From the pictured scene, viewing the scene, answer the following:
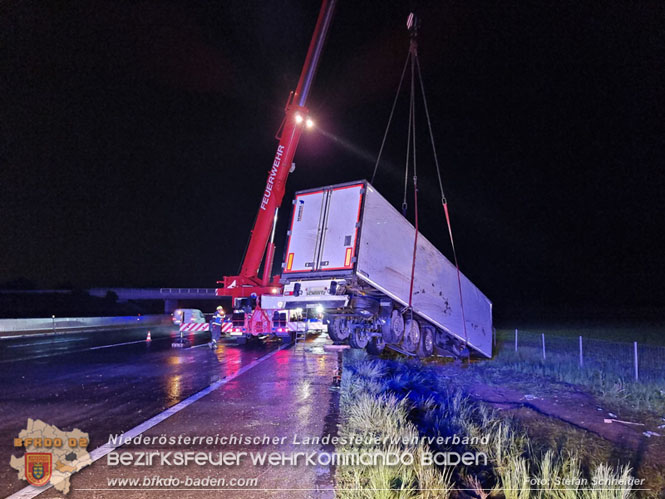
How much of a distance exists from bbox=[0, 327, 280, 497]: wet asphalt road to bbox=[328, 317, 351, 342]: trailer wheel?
2.91 metres

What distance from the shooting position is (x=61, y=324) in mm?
27531

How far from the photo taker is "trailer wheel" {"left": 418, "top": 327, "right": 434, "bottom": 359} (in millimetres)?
14328

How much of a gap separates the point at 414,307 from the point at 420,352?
8.26 feet

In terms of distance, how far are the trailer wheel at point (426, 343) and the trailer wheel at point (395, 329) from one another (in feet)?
6.30

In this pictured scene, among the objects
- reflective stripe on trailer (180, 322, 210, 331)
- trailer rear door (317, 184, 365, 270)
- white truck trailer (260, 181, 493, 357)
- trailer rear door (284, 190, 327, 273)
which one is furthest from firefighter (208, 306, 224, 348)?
trailer rear door (317, 184, 365, 270)

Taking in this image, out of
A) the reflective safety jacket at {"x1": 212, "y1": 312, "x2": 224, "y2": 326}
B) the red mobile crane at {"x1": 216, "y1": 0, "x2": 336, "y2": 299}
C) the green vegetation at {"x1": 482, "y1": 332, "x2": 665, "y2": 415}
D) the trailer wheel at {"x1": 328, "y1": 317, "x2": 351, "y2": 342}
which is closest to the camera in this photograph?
the green vegetation at {"x1": 482, "y1": 332, "x2": 665, "y2": 415}

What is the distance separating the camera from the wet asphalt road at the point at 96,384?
641cm

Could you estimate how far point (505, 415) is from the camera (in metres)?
8.67

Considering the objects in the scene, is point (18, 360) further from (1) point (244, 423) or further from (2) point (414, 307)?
(2) point (414, 307)

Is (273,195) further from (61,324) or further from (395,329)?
(61,324)

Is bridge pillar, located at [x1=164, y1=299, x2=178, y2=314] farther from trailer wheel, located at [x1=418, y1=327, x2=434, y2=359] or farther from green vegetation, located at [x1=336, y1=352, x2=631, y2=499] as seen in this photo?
green vegetation, located at [x1=336, y1=352, x2=631, y2=499]

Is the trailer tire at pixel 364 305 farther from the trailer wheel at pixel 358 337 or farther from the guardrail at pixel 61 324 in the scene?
the guardrail at pixel 61 324

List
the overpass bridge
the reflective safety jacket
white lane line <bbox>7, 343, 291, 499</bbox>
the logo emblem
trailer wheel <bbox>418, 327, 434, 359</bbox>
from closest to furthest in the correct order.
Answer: white lane line <bbox>7, 343, 291, 499</bbox>
the logo emblem
trailer wheel <bbox>418, 327, 434, 359</bbox>
the reflective safety jacket
the overpass bridge

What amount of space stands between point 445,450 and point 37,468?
4.73m
